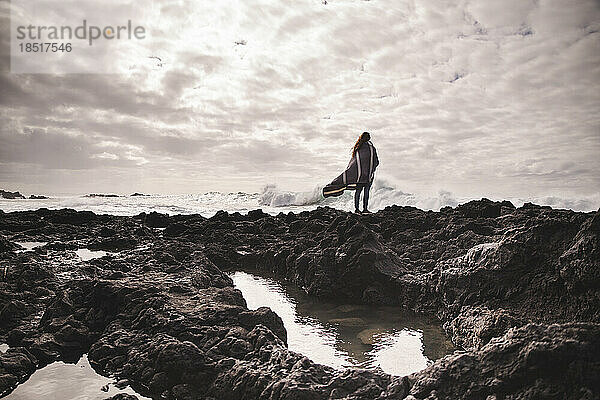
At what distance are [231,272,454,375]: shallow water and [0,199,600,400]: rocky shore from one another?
8.7 inches

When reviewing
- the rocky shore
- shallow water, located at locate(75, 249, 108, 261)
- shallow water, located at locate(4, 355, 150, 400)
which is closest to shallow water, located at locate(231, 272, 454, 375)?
the rocky shore

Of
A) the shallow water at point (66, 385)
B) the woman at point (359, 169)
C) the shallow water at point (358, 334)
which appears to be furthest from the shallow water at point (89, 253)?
the shallow water at point (66, 385)

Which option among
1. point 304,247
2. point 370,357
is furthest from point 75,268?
point 370,357

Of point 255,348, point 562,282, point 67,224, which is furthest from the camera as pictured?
point 67,224

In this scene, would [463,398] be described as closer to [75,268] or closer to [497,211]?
[75,268]

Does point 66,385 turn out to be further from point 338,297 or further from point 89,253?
point 89,253

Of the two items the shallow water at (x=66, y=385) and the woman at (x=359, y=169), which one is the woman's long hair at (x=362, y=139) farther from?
the shallow water at (x=66, y=385)

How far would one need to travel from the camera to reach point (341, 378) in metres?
2.80

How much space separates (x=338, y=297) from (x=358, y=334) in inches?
54.3

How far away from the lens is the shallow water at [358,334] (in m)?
3.82

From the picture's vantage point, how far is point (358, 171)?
9.60m

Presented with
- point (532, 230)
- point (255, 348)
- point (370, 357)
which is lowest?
point (370, 357)

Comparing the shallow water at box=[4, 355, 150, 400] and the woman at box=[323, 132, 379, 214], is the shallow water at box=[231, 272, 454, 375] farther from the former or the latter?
the woman at box=[323, 132, 379, 214]

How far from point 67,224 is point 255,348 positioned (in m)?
11.9
